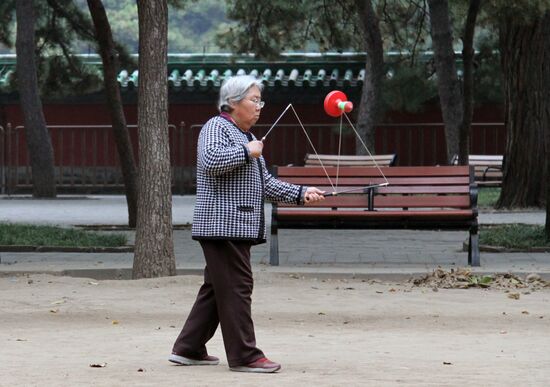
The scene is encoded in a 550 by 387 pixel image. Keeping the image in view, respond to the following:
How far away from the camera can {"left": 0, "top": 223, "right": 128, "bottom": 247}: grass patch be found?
14.6 metres

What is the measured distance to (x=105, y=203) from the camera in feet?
83.4

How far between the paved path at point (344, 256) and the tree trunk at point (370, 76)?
5.03m

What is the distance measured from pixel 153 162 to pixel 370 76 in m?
13.2

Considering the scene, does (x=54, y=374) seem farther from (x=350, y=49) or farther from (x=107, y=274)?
(x=350, y=49)

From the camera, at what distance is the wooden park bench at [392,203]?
12.7 meters

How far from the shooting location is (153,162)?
38.5 feet

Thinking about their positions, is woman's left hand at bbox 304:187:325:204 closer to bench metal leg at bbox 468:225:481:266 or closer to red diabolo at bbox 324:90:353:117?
red diabolo at bbox 324:90:353:117

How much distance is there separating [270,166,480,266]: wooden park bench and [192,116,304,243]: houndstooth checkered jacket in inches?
210

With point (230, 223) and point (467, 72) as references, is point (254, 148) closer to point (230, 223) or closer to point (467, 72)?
point (230, 223)

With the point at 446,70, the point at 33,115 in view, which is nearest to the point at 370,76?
the point at 446,70

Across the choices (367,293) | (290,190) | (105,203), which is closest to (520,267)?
(367,293)

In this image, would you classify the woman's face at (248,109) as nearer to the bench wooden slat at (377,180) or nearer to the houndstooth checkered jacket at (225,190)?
the houndstooth checkered jacket at (225,190)

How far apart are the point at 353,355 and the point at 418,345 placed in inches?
23.3

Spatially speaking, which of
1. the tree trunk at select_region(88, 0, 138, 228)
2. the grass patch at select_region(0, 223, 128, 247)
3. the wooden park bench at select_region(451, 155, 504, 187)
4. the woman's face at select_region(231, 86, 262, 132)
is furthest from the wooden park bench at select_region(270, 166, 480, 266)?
the wooden park bench at select_region(451, 155, 504, 187)
